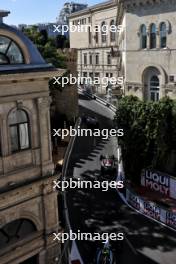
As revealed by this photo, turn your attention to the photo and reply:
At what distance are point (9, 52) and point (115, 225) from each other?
48.0ft

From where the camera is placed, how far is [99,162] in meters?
36.3

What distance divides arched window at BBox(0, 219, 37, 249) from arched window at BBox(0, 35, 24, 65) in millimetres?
6960

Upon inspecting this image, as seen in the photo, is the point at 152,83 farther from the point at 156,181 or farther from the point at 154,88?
the point at 156,181

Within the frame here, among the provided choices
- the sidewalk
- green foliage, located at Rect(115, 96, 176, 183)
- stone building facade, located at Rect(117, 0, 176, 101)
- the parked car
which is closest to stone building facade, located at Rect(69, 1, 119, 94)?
the parked car

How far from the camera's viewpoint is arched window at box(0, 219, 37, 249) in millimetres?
16312

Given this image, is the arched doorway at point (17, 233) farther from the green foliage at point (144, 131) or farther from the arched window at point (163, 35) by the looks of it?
the arched window at point (163, 35)

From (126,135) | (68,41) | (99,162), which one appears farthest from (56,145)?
(68,41)

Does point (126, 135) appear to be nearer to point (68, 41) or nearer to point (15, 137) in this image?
point (15, 137)

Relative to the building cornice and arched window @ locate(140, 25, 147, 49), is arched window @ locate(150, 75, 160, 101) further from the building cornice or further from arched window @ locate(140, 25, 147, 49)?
the building cornice

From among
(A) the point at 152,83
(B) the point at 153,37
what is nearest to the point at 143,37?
(B) the point at 153,37

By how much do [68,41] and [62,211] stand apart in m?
73.6

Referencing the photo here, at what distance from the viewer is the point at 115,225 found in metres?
25.4

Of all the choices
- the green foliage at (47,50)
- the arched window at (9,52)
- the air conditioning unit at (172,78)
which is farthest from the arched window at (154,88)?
the arched window at (9,52)

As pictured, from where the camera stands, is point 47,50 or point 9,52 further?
point 47,50
